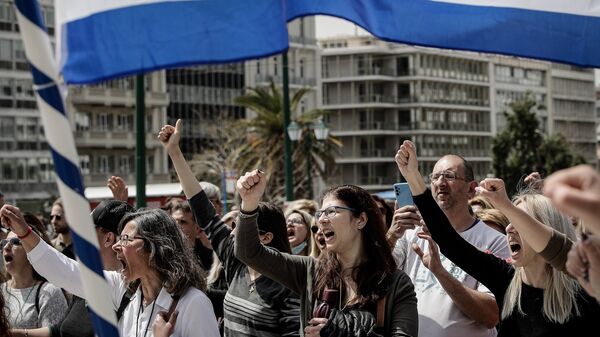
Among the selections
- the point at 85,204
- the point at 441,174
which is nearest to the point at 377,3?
the point at 441,174

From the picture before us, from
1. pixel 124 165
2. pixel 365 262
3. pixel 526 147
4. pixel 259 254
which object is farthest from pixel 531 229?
pixel 526 147

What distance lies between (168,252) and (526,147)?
91.8 meters

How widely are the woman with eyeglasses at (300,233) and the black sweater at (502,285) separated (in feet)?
9.73

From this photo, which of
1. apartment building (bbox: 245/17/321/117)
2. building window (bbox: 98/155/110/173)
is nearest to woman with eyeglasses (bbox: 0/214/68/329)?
building window (bbox: 98/155/110/173)

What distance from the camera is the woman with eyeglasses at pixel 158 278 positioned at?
5.92 meters

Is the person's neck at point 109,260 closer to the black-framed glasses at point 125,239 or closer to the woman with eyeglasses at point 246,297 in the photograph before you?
the woman with eyeglasses at point 246,297

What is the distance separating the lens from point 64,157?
3988 millimetres

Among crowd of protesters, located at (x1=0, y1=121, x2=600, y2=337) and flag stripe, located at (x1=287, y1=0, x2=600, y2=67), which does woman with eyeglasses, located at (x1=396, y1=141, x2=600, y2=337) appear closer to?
crowd of protesters, located at (x1=0, y1=121, x2=600, y2=337)

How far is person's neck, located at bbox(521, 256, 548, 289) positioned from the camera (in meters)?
5.58

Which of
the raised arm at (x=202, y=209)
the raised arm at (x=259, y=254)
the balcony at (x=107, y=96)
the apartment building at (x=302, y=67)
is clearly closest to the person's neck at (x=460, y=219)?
the raised arm at (x=202, y=209)

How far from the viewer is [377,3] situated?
7.60m

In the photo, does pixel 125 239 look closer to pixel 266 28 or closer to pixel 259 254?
pixel 259 254

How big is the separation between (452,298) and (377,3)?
79.7 inches

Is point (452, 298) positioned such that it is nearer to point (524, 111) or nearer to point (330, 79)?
point (524, 111)
